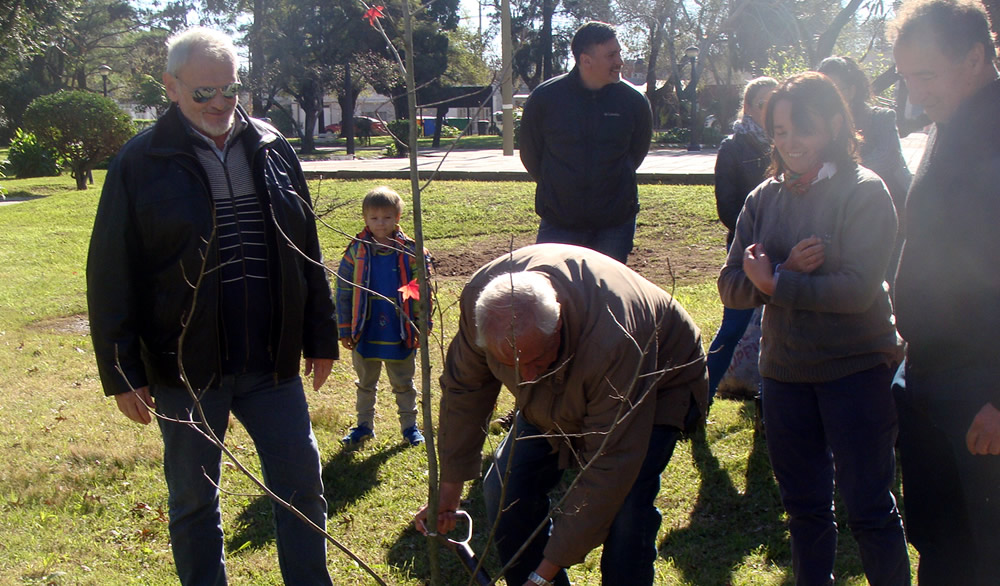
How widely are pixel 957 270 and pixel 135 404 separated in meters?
2.33

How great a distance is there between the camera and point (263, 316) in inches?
108

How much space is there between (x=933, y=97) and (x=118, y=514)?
143 inches

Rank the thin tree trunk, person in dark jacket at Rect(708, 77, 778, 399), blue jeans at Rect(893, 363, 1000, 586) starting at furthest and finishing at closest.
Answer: person in dark jacket at Rect(708, 77, 778, 399)
blue jeans at Rect(893, 363, 1000, 586)
the thin tree trunk

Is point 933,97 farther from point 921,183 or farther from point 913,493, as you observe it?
point 913,493

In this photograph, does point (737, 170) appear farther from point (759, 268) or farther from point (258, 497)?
point (258, 497)

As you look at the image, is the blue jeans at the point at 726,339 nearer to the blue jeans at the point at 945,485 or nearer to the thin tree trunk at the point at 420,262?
the blue jeans at the point at 945,485

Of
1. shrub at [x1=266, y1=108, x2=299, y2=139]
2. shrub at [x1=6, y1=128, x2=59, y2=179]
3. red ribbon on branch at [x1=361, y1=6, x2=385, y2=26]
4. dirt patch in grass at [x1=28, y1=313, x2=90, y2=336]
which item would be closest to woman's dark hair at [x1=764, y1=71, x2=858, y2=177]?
red ribbon on branch at [x1=361, y1=6, x2=385, y2=26]

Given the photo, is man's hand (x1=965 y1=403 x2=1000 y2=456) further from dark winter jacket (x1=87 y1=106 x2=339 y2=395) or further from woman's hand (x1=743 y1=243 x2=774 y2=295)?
dark winter jacket (x1=87 y1=106 x2=339 y2=395)

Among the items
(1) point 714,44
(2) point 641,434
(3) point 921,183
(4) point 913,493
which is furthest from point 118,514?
(1) point 714,44

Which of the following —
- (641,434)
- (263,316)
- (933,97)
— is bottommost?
(641,434)

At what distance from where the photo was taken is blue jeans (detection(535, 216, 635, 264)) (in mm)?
4586

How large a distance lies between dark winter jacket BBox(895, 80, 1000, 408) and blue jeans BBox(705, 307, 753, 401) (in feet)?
6.03

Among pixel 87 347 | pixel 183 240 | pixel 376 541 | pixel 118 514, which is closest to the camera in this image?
pixel 183 240

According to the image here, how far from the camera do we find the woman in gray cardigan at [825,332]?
8.47 ft
